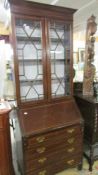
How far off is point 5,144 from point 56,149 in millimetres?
601

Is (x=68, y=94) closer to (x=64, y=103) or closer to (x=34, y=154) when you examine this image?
(x=64, y=103)

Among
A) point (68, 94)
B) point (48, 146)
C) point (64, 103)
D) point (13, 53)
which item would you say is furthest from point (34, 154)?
point (13, 53)

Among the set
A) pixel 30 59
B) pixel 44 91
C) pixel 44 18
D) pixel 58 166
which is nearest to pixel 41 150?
pixel 58 166

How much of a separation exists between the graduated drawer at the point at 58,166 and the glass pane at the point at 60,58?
0.83 metres

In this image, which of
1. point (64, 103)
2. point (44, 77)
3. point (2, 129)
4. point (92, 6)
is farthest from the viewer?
point (92, 6)

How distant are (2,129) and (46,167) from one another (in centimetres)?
72

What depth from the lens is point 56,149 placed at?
1.85 metres

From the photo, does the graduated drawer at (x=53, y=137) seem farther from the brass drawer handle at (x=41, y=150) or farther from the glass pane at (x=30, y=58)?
the glass pane at (x=30, y=58)

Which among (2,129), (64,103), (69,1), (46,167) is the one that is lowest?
(46,167)

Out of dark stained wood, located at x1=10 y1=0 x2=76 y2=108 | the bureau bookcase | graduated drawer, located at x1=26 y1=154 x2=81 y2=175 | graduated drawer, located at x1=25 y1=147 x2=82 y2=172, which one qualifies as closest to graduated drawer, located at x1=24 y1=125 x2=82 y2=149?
the bureau bookcase

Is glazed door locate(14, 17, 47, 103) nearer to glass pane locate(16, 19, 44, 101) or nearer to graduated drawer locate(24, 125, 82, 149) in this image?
glass pane locate(16, 19, 44, 101)

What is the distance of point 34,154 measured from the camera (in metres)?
1.73

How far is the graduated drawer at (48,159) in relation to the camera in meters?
1.73

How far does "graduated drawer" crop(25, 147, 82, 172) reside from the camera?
1731 mm
